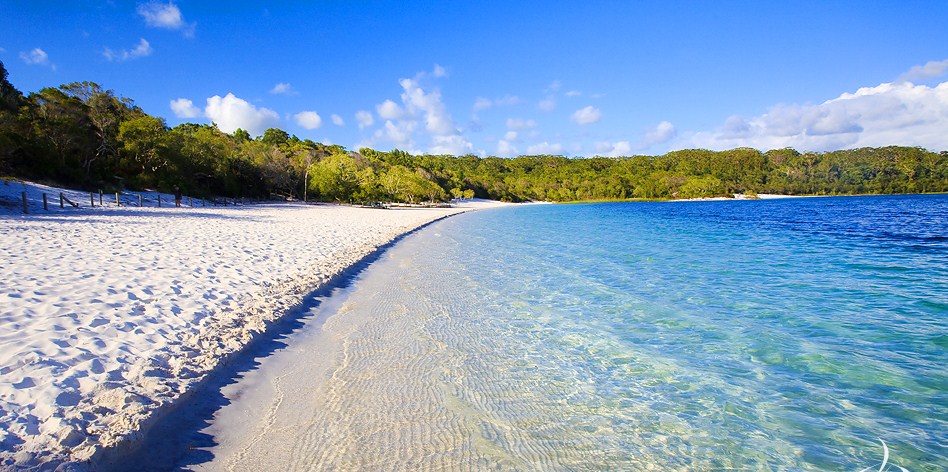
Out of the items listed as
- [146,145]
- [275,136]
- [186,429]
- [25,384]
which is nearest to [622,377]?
[186,429]

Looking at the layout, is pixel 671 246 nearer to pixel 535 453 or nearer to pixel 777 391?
pixel 777 391

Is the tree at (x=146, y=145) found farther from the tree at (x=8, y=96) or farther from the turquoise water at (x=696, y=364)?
the turquoise water at (x=696, y=364)

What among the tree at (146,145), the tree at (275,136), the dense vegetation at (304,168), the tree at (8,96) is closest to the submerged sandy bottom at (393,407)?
the dense vegetation at (304,168)

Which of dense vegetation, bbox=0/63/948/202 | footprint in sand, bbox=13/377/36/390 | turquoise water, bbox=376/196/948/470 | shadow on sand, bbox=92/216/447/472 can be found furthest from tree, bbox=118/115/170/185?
footprint in sand, bbox=13/377/36/390

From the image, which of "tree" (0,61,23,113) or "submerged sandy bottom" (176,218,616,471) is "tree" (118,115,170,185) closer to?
"tree" (0,61,23,113)

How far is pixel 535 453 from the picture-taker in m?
3.53

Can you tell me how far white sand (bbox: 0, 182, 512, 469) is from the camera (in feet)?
11.0

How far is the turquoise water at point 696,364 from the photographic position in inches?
146

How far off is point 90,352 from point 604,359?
17.9 ft

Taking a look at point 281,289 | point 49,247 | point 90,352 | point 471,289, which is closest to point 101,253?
point 49,247

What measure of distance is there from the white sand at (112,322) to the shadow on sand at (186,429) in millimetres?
93

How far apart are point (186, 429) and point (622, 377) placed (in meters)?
4.14

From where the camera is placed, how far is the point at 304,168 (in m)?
63.3

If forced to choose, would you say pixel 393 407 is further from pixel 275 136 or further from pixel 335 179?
pixel 275 136
